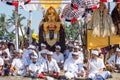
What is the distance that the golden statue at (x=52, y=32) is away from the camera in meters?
16.2

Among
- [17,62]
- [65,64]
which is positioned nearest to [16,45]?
[17,62]

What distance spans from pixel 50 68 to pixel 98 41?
225 cm

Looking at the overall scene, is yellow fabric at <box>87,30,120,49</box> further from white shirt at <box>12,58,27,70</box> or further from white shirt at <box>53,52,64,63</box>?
white shirt at <box>12,58,27,70</box>

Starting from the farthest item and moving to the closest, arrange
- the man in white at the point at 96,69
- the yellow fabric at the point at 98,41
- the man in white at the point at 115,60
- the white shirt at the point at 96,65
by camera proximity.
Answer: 1. the yellow fabric at the point at 98,41
2. the man in white at the point at 115,60
3. the white shirt at the point at 96,65
4. the man in white at the point at 96,69

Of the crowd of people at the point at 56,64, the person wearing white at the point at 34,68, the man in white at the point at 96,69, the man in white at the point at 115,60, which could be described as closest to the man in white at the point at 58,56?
the crowd of people at the point at 56,64

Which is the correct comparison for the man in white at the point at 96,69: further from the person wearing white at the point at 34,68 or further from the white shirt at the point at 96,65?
the person wearing white at the point at 34,68

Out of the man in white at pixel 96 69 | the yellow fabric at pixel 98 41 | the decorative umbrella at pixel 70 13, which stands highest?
the decorative umbrella at pixel 70 13

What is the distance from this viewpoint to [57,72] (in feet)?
46.9

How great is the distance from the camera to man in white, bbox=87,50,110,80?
13906mm

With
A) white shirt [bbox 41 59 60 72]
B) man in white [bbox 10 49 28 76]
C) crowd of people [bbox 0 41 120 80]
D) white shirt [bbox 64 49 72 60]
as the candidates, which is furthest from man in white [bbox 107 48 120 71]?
man in white [bbox 10 49 28 76]

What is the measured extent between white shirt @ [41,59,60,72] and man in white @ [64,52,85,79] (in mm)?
286

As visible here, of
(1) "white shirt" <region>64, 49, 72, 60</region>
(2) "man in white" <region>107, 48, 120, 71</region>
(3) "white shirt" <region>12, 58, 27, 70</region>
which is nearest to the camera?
(3) "white shirt" <region>12, 58, 27, 70</region>

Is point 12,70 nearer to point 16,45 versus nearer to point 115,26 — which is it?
point 16,45

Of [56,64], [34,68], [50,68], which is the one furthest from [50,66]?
[34,68]
